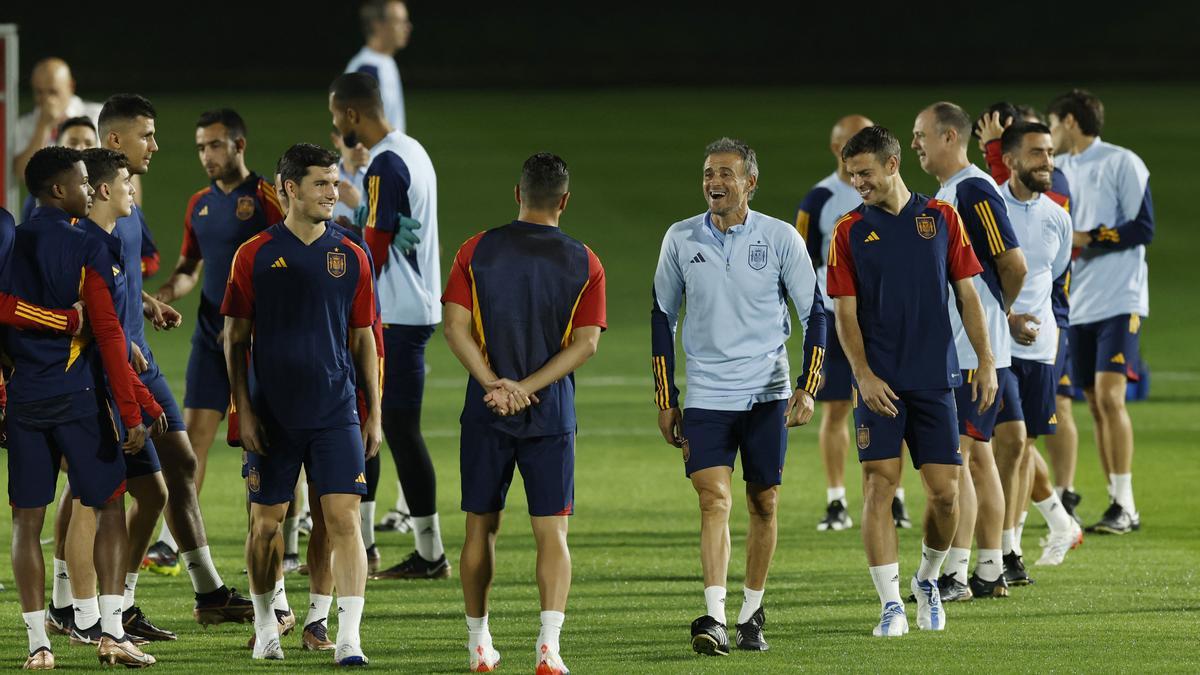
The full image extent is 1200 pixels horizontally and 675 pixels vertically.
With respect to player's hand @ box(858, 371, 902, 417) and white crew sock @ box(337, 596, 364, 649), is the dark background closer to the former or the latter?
player's hand @ box(858, 371, 902, 417)

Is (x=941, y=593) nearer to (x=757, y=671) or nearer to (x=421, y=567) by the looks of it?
(x=757, y=671)

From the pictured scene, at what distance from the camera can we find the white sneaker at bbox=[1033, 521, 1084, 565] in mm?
9344

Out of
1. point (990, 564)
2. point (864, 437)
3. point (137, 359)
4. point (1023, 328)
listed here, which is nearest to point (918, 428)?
point (864, 437)

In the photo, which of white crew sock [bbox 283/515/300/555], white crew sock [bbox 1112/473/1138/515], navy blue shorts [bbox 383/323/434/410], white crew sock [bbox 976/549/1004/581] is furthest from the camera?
white crew sock [bbox 1112/473/1138/515]

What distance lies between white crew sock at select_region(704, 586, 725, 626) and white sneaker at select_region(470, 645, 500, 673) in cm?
89

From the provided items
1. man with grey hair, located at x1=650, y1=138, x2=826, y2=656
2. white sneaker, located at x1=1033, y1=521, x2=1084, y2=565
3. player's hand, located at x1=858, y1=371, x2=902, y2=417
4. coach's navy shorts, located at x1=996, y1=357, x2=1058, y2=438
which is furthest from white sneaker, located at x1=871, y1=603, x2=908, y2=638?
white sneaker, located at x1=1033, y1=521, x2=1084, y2=565

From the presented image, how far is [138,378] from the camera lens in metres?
7.02

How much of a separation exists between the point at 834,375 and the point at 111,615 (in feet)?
16.2

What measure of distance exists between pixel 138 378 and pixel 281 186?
921 millimetres

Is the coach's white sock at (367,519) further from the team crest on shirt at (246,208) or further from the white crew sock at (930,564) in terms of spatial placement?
the white crew sock at (930,564)

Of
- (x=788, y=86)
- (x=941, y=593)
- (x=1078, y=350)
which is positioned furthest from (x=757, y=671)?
(x=788, y=86)

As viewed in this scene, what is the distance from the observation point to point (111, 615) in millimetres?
6855

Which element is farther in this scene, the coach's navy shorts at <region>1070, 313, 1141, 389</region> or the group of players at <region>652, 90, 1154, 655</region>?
the coach's navy shorts at <region>1070, 313, 1141, 389</region>

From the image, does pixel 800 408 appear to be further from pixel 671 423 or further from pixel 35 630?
pixel 35 630
